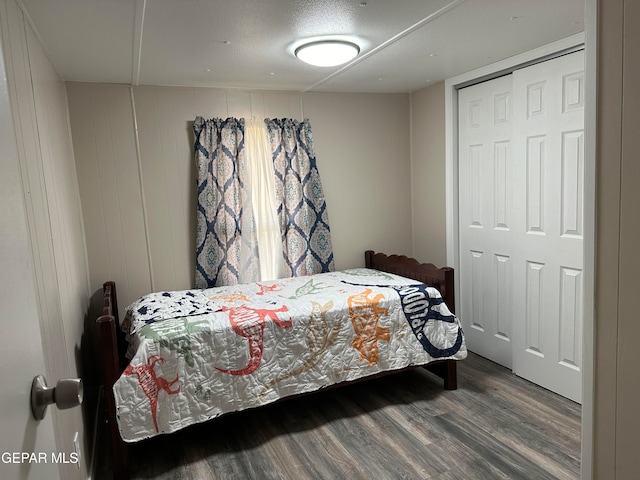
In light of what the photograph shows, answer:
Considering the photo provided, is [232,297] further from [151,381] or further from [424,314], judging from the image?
[424,314]

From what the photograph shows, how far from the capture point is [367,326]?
2.85 metres

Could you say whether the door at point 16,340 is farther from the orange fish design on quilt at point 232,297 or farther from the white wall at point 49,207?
the orange fish design on quilt at point 232,297

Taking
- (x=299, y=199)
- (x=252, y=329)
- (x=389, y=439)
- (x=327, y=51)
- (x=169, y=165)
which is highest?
(x=327, y=51)

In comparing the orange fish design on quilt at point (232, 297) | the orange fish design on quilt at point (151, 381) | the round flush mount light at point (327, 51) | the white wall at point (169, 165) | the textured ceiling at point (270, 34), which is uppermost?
the textured ceiling at point (270, 34)

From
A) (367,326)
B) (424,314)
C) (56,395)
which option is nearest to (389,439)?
(367,326)

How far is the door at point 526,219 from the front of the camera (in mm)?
2742

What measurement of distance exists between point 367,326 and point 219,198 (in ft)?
5.00

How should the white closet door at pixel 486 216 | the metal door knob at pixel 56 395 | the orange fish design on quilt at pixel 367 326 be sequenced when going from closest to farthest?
1. the metal door knob at pixel 56 395
2. the orange fish design on quilt at pixel 367 326
3. the white closet door at pixel 486 216

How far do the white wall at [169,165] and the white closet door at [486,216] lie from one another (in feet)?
2.61

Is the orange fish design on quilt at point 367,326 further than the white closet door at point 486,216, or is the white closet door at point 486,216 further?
the white closet door at point 486,216

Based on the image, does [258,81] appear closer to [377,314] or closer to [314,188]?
[314,188]

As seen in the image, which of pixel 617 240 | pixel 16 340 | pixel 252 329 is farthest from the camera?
pixel 252 329

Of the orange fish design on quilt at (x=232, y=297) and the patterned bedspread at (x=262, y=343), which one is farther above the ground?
the orange fish design on quilt at (x=232, y=297)

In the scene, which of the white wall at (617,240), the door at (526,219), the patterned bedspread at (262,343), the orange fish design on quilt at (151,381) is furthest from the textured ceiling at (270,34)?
the orange fish design on quilt at (151,381)
